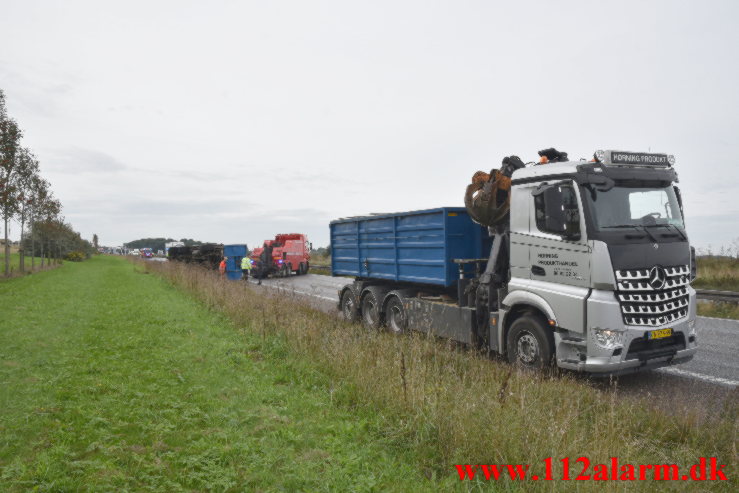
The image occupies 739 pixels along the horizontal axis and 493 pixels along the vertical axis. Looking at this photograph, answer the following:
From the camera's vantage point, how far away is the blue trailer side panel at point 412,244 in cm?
827

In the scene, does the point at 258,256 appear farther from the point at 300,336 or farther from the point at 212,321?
the point at 300,336

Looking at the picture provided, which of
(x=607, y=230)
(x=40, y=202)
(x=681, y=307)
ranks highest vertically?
(x=40, y=202)

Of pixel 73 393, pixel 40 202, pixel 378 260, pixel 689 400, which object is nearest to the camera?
pixel 689 400

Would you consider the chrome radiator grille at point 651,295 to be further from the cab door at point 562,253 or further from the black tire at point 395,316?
the black tire at point 395,316

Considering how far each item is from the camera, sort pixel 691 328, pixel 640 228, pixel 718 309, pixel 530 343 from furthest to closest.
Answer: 1. pixel 718 309
2. pixel 530 343
3. pixel 691 328
4. pixel 640 228

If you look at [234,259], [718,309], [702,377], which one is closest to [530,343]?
[702,377]

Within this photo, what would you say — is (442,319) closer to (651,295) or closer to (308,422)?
(651,295)

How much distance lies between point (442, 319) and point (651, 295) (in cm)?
331

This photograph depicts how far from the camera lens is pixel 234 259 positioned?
30078mm

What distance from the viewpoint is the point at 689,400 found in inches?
219

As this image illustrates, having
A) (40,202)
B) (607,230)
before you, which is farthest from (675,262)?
(40,202)

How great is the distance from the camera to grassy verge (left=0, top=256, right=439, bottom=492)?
3826mm

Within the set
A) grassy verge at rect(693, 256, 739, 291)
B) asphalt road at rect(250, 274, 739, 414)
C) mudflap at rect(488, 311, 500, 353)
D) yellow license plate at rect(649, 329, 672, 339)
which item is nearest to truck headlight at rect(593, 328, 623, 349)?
yellow license plate at rect(649, 329, 672, 339)

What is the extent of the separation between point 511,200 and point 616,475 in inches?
170
